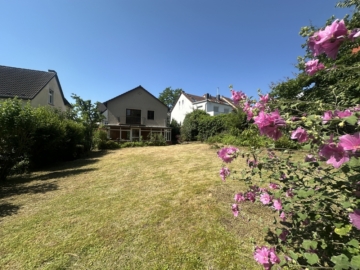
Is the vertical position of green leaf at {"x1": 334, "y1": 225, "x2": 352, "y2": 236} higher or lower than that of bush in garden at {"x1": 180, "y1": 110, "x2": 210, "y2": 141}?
lower

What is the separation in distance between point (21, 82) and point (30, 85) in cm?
66

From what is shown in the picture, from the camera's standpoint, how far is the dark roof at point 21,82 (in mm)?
13013

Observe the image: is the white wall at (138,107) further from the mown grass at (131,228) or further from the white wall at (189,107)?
the mown grass at (131,228)

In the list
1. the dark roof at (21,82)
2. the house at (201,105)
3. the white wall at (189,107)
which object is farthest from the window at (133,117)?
the house at (201,105)

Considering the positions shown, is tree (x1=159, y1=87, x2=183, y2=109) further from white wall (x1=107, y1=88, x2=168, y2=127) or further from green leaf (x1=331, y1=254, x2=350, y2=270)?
green leaf (x1=331, y1=254, x2=350, y2=270)

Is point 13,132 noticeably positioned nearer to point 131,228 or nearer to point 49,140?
point 49,140

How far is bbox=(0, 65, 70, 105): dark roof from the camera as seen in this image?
42.7 feet

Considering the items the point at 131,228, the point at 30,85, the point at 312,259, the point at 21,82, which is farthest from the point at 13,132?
the point at 21,82

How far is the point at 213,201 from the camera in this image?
3.40 m

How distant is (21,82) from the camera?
14.1m

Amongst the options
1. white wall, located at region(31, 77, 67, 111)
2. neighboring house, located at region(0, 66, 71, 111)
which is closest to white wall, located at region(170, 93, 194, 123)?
white wall, located at region(31, 77, 67, 111)

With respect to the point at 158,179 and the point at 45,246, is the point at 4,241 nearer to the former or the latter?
the point at 45,246

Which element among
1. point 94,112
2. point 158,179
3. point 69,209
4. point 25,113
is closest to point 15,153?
point 25,113

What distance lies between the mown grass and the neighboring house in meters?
11.8
